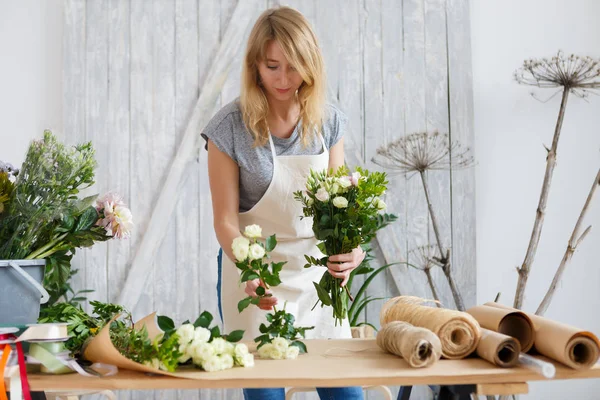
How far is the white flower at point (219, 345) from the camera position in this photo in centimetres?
138

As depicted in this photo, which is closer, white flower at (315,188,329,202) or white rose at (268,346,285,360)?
white rose at (268,346,285,360)

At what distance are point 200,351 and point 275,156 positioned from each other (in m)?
0.87

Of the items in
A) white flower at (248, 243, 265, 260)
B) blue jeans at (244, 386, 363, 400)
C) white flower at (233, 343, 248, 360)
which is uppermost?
white flower at (248, 243, 265, 260)

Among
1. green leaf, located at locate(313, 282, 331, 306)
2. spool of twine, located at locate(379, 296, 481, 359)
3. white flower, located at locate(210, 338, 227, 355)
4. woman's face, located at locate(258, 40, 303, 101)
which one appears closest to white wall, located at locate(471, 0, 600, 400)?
woman's face, located at locate(258, 40, 303, 101)

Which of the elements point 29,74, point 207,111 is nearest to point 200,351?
point 207,111

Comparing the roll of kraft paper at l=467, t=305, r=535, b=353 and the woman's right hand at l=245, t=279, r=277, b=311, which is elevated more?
the woman's right hand at l=245, t=279, r=277, b=311

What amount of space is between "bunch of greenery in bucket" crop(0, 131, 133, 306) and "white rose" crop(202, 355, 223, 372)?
511 millimetres

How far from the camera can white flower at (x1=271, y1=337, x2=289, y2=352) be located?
1.50 metres

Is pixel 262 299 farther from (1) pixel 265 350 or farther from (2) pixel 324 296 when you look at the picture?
(2) pixel 324 296

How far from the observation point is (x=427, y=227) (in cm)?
346

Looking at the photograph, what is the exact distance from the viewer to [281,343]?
4.93 feet

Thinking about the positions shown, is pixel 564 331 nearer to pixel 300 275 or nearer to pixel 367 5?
pixel 300 275

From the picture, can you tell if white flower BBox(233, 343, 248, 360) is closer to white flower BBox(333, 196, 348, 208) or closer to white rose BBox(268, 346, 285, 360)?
white rose BBox(268, 346, 285, 360)

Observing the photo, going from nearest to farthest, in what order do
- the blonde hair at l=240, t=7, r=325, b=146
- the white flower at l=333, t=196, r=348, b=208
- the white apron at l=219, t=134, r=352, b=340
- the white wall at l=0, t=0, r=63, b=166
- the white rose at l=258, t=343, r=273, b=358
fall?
the white rose at l=258, t=343, r=273, b=358, the white flower at l=333, t=196, r=348, b=208, the blonde hair at l=240, t=7, r=325, b=146, the white apron at l=219, t=134, r=352, b=340, the white wall at l=0, t=0, r=63, b=166
